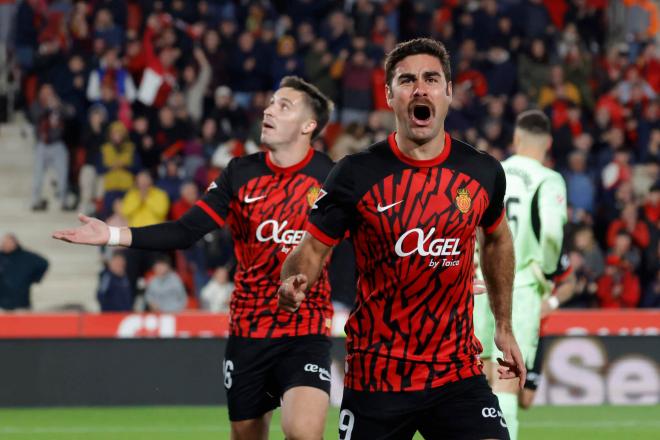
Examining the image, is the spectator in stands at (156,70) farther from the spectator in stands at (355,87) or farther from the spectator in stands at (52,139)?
the spectator in stands at (355,87)

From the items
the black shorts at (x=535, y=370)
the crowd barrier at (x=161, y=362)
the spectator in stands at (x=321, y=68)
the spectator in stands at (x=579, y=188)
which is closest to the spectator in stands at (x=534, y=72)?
the spectator in stands at (x=579, y=188)

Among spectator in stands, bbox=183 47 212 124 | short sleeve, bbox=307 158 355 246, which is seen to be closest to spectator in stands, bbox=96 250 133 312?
spectator in stands, bbox=183 47 212 124

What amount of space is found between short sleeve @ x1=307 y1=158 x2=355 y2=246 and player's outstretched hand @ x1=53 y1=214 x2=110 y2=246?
1343 millimetres

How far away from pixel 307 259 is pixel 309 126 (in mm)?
2347

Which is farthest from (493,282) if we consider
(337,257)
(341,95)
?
(341,95)

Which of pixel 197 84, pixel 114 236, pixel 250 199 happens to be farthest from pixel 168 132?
pixel 114 236

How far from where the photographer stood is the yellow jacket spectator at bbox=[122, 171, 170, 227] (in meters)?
16.4

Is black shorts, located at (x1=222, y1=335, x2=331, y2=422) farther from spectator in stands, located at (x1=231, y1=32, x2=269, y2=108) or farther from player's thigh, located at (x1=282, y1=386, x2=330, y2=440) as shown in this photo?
spectator in stands, located at (x1=231, y1=32, x2=269, y2=108)

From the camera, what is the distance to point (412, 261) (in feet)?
17.6

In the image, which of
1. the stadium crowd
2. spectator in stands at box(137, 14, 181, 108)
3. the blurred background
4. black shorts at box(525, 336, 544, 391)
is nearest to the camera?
black shorts at box(525, 336, 544, 391)

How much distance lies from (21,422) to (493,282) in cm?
784

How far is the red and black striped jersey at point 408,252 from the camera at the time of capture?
211 inches

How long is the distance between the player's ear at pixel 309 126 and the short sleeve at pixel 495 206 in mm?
2189

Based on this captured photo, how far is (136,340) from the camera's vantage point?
1345cm
